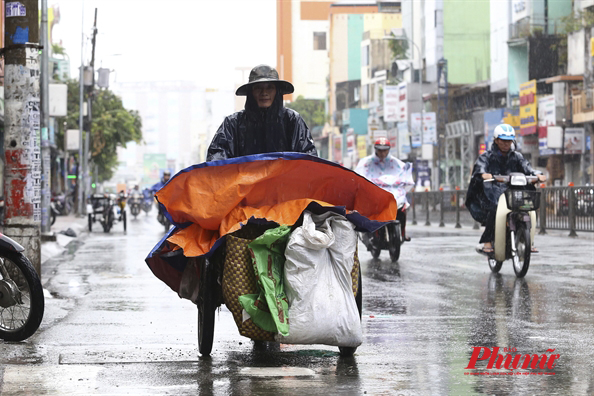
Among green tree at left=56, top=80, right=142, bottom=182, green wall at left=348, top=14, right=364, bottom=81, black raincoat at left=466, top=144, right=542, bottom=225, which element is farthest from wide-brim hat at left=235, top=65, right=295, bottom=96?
green wall at left=348, top=14, right=364, bottom=81

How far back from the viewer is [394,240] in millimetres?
15391

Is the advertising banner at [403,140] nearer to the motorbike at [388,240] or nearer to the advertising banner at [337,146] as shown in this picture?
the advertising banner at [337,146]

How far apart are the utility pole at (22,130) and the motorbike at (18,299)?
3.06 metres

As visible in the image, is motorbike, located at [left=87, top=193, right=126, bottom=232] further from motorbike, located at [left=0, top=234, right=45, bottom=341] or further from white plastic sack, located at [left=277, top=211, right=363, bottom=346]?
white plastic sack, located at [left=277, top=211, right=363, bottom=346]

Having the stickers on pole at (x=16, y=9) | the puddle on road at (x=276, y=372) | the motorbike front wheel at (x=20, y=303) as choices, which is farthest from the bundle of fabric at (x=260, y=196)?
the stickers on pole at (x=16, y=9)

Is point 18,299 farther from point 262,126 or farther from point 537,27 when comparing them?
point 537,27

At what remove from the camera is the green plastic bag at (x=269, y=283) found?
5.95m

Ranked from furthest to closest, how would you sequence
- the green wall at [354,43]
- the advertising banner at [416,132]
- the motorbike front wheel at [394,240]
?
the green wall at [354,43] → the advertising banner at [416,132] → the motorbike front wheel at [394,240]

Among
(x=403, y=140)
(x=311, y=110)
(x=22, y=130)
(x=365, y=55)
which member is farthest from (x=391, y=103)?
(x=22, y=130)

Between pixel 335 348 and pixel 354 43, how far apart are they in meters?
113

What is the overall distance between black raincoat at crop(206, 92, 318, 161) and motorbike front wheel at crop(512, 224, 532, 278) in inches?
223

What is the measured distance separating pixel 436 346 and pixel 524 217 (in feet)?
18.9

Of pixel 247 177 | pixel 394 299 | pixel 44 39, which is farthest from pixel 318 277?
pixel 44 39

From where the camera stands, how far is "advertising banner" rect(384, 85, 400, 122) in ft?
252
